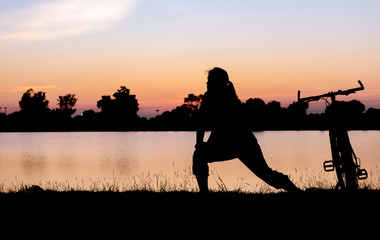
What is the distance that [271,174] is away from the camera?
22.9 ft

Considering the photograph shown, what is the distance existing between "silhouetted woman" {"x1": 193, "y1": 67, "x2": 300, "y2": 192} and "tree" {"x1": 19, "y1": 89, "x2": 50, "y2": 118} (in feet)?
550

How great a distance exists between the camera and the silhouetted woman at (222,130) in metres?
6.77

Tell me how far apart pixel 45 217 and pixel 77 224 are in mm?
718

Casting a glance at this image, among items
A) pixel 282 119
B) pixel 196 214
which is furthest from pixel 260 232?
pixel 282 119

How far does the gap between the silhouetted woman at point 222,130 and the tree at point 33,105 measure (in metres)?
168

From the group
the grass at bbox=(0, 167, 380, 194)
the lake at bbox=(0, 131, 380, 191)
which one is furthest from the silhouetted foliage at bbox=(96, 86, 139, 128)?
the grass at bbox=(0, 167, 380, 194)

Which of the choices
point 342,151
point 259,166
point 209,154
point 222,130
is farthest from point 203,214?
point 342,151

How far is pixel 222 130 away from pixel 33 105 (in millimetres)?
168802

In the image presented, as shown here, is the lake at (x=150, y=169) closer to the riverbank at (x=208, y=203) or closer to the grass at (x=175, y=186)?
the grass at (x=175, y=186)

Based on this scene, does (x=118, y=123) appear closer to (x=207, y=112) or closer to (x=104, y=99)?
(x=104, y=99)

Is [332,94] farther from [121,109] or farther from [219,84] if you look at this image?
[121,109]

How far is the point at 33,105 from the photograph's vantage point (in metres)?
166

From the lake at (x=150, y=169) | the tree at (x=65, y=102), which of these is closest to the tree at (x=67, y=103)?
the tree at (x=65, y=102)

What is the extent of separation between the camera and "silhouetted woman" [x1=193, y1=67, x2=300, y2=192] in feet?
22.2
